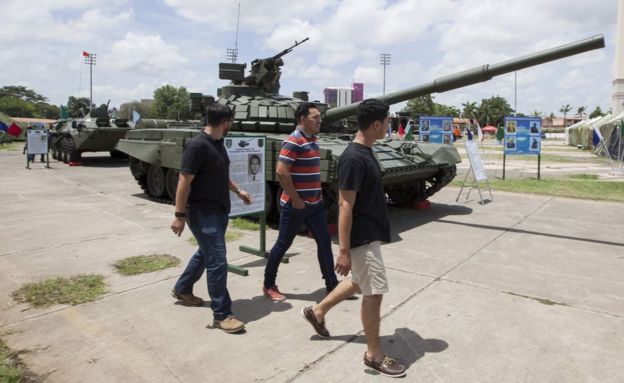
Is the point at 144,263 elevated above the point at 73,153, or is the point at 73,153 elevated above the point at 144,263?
the point at 73,153

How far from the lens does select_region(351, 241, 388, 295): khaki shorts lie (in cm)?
320

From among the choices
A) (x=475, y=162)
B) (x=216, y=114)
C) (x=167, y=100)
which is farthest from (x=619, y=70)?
(x=167, y=100)

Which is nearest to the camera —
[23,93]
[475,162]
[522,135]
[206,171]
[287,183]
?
[206,171]

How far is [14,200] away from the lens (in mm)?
10602

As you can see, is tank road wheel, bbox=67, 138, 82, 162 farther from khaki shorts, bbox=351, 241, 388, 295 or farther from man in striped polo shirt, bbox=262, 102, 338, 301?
khaki shorts, bbox=351, 241, 388, 295

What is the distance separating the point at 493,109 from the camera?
85.9 m

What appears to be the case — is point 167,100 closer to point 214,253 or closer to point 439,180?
point 439,180

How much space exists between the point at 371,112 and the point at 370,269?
99 cm

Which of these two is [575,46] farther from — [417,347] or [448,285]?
[417,347]

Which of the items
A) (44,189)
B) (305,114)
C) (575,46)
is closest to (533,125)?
(575,46)

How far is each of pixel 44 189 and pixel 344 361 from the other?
11342 mm

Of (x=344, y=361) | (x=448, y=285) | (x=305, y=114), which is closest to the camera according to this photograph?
(x=344, y=361)

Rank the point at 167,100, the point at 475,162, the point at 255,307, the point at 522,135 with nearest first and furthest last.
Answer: the point at 255,307, the point at 475,162, the point at 522,135, the point at 167,100

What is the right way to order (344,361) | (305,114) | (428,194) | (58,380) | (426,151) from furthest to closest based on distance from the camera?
1. (428,194)
2. (426,151)
3. (305,114)
4. (344,361)
5. (58,380)
